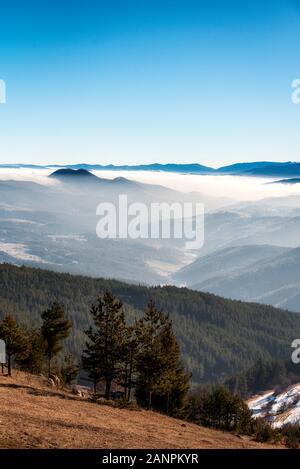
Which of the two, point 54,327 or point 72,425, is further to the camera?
point 54,327

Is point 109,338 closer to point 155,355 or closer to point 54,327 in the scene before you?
point 155,355

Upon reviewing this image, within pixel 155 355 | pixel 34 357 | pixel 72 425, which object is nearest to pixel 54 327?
pixel 34 357

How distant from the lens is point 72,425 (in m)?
34.4

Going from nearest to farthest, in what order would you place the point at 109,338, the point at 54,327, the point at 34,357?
the point at 109,338
the point at 54,327
the point at 34,357

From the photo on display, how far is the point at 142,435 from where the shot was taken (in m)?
35.6

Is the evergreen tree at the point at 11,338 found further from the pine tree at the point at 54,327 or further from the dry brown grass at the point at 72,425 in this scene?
the pine tree at the point at 54,327

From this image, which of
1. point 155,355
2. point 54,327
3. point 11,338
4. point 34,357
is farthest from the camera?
point 34,357

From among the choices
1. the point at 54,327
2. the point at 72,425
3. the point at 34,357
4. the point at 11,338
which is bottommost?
the point at 34,357

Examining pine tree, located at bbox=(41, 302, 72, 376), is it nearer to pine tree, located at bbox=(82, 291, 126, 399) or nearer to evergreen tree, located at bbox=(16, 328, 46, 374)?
evergreen tree, located at bbox=(16, 328, 46, 374)

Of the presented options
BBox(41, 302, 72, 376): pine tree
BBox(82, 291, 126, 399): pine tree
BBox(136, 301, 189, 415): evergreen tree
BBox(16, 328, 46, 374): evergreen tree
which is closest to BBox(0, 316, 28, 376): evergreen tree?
BBox(82, 291, 126, 399): pine tree

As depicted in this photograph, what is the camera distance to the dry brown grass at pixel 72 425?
2869 centimetres

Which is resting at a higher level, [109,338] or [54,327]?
[109,338]

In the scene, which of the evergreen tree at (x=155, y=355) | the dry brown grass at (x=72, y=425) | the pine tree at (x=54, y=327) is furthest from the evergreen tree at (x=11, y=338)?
the evergreen tree at (x=155, y=355)
